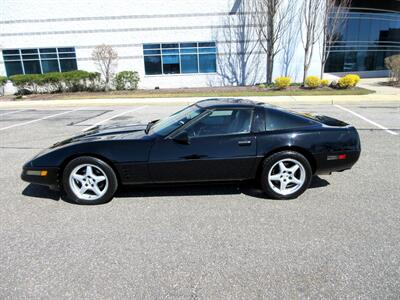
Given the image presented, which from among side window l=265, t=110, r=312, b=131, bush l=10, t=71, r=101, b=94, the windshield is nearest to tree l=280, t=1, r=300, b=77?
bush l=10, t=71, r=101, b=94

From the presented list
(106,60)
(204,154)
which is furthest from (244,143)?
(106,60)

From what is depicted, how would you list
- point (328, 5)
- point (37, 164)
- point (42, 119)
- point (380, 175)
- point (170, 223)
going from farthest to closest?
point (328, 5) < point (42, 119) < point (380, 175) < point (37, 164) < point (170, 223)

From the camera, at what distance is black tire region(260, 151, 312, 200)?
12.6ft

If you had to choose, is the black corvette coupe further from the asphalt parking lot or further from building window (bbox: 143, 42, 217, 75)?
building window (bbox: 143, 42, 217, 75)

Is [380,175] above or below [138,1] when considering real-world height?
below

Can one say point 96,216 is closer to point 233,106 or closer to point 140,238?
point 140,238

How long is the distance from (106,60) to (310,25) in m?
13.4

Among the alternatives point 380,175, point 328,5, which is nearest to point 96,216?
point 380,175

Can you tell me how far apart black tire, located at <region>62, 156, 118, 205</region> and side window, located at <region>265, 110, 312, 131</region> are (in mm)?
2090

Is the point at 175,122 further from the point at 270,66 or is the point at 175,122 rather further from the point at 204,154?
the point at 270,66

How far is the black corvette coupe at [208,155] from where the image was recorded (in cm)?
375

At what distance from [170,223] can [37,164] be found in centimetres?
188

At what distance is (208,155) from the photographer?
3.76m

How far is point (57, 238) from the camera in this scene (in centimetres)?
312
